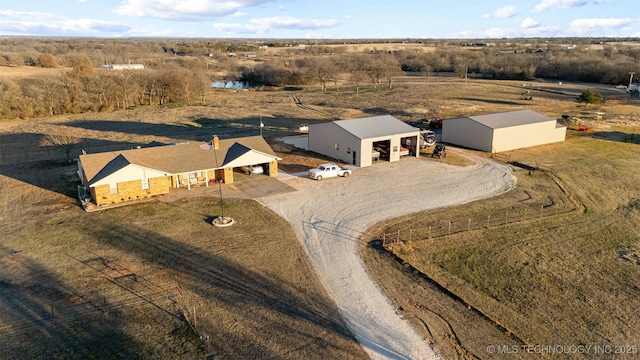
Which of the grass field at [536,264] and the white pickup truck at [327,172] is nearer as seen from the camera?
the grass field at [536,264]

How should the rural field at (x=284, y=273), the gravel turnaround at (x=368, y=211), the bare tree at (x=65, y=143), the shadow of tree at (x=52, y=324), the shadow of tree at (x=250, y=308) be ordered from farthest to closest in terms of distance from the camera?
the bare tree at (x=65, y=143), the gravel turnaround at (x=368, y=211), the rural field at (x=284, y=273), the shadow of tree at (x=250, y=308), the shadow of tree at (x=52, y=324)

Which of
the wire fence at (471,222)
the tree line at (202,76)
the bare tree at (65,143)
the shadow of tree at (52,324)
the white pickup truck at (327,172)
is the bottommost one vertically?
the shadow of tree at (52,324)

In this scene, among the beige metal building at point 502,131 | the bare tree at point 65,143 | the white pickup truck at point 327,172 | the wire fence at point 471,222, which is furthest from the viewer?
the beige metal building at point 502,131

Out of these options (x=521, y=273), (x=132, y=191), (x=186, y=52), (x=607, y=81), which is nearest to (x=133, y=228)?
(x=132, y=191)

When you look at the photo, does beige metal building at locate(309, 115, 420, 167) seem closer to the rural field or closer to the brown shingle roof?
the rural field

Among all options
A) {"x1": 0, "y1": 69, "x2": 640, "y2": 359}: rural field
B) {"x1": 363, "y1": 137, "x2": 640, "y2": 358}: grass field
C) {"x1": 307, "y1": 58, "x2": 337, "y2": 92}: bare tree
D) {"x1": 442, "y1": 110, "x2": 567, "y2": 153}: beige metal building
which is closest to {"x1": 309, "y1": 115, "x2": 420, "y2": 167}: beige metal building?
{"x1": 0, "y1": 69, "x2": 640, "y2": 359}: rural field

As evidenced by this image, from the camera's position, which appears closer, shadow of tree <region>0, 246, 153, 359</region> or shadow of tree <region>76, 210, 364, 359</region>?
shadow of tree <region>0, 246, 153, 359</region>

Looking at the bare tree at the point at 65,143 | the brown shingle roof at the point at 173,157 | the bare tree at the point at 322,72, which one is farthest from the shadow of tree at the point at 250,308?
the bare tree at the point at 322,72

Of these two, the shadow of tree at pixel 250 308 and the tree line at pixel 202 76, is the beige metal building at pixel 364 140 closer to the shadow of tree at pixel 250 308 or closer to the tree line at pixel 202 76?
the shadow of tree at pixel 250 308
